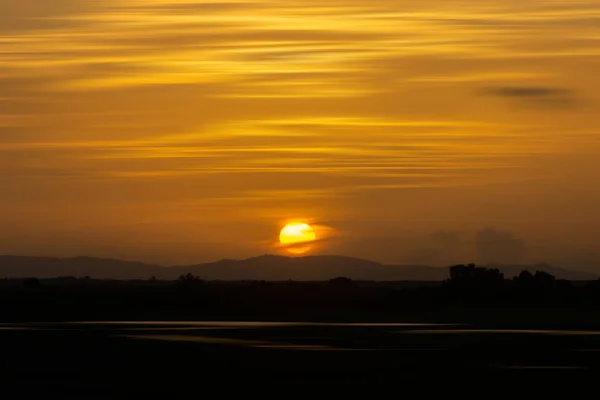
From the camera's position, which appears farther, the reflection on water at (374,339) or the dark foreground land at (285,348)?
the reflection on water at (374,339)

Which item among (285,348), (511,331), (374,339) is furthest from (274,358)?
(511,331)

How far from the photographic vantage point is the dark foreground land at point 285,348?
38.2m

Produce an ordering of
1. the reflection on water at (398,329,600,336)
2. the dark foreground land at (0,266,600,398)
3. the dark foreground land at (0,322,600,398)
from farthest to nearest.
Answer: the reflection on water at (398,329,600,336), the dark foreground land at (0,266,600,398), the dark foreground land at (0,322,600,398)

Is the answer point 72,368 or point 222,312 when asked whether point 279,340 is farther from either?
point 222,312

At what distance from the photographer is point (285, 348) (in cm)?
5016

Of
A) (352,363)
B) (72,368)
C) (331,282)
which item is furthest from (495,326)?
(331,282)

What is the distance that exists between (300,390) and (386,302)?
7533 centimetres

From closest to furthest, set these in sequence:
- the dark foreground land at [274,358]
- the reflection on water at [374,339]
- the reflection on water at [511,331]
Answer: the dark foreground land at [274,358] < the reflection on water at [374,339] < the reflection on water at [511,331]

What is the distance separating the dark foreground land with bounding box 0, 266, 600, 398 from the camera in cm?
3822

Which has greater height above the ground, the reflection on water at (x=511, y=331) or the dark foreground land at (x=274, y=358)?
the reflection on water at (x=511, y=331)

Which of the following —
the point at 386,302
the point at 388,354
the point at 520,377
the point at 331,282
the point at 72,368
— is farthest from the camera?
the point at 331,282

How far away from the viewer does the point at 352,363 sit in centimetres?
4366

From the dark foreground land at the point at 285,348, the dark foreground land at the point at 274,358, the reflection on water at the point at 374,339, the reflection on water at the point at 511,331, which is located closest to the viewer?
the dark foreground land at the point at 274,358

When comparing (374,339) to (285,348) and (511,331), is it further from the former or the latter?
(511,331)
